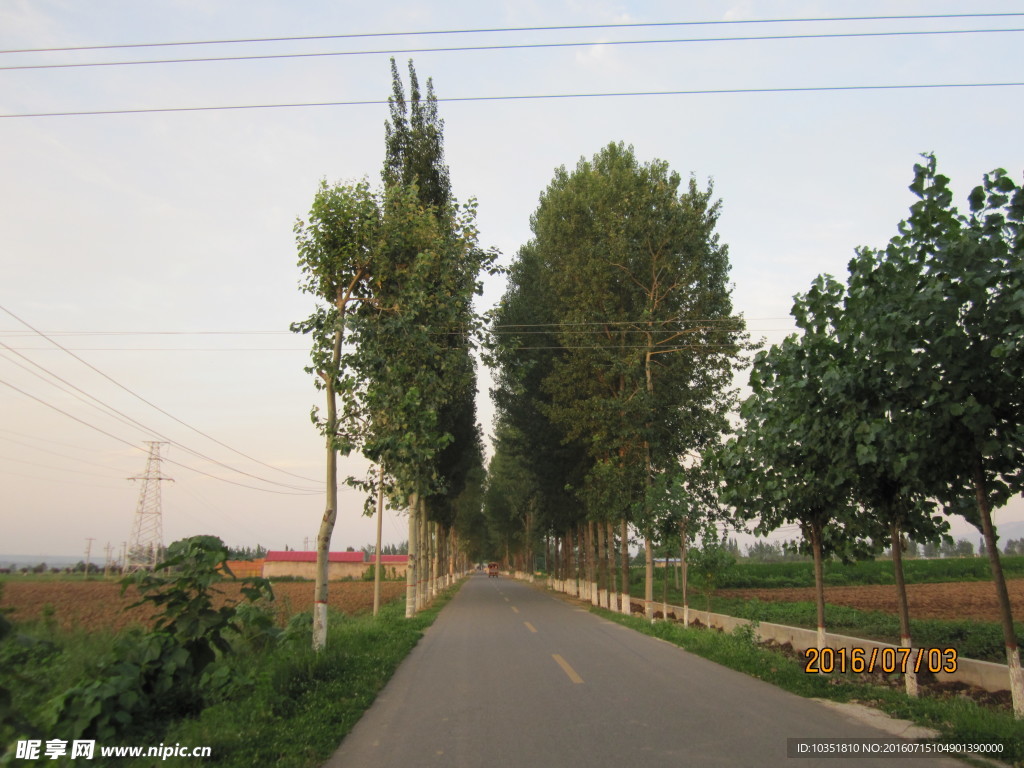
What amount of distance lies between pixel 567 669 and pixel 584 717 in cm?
400

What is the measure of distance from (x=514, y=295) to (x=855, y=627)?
21.8 metres

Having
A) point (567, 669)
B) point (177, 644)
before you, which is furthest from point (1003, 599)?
point (177, 644)

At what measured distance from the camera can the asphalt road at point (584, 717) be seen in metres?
6.59

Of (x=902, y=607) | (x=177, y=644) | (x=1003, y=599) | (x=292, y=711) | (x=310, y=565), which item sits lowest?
(x=310, y=565)

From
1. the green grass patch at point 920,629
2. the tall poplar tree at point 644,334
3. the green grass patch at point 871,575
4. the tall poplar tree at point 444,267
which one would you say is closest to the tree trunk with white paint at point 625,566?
the tall poplar tree at point 644,334

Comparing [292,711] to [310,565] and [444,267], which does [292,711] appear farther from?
[310,565]

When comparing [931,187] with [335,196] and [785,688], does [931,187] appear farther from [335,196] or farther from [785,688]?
[335,196]

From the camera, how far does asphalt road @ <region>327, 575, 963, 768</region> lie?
659 centimetres

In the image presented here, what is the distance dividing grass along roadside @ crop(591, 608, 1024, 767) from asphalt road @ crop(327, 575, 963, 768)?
0.44 metres

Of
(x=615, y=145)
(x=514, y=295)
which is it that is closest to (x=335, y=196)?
(x=514, y=295)

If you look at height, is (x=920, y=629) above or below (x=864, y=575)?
above
